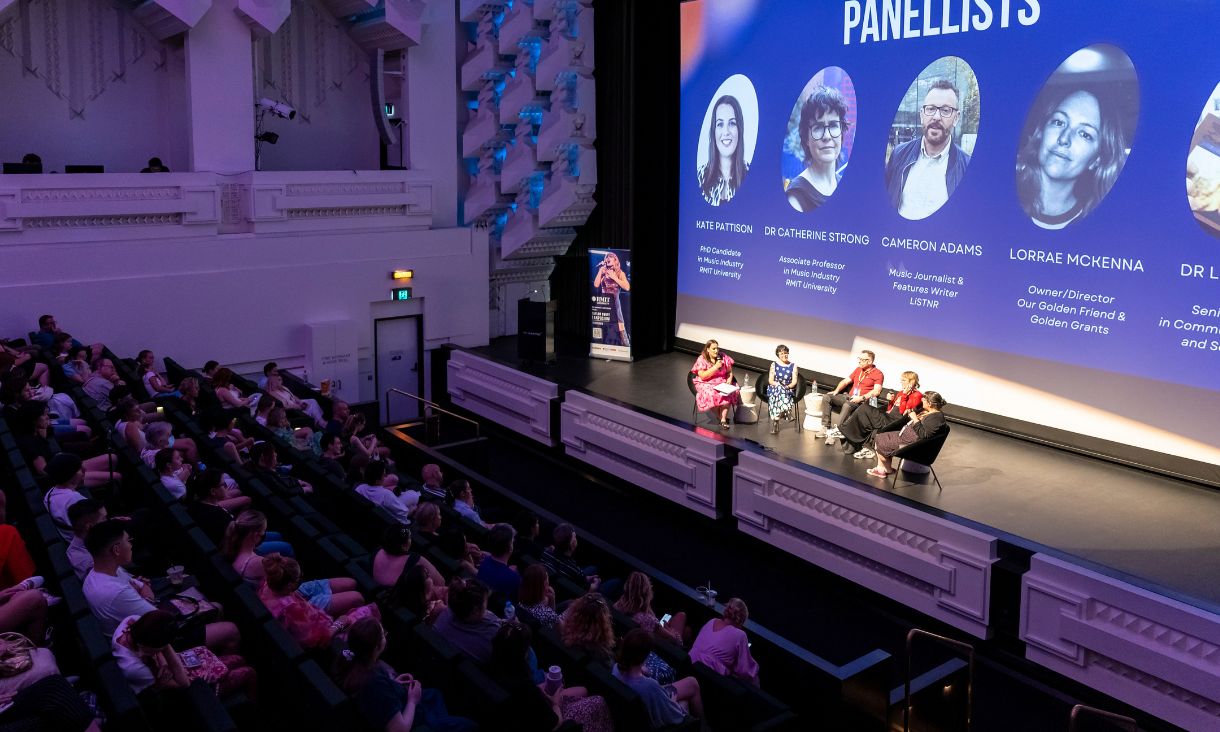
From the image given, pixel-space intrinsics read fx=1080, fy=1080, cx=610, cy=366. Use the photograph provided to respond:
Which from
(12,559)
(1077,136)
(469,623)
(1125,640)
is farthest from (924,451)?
(12,559)

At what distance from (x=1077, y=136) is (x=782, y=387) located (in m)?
3.01

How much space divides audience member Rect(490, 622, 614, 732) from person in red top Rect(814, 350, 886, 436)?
16.5 feet

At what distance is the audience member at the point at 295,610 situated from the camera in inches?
170

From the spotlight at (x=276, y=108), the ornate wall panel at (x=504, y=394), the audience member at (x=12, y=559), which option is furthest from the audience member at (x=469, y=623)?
the spotlight at (x=276, y=108)

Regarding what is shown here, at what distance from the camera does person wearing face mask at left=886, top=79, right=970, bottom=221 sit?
29.5 feet

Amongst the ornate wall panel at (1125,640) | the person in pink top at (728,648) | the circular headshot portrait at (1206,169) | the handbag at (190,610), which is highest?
the circular headshot portrait at (1206,169)

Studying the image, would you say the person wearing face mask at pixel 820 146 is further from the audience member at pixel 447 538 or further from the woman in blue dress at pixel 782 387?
the audience member at pixel 447 538

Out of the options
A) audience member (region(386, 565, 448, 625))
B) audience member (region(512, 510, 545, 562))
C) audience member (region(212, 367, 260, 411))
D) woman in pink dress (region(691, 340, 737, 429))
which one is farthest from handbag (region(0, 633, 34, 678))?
woman in pink dress (region(691, 340, 737, 429))

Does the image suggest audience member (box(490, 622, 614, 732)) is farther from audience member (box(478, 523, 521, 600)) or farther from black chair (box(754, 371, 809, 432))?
black chair (box(754, 371, 809, 432))

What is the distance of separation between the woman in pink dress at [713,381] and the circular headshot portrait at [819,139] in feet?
6.60

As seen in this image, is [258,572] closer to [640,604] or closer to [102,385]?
[640,604]

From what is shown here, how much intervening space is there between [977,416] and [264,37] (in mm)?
8491

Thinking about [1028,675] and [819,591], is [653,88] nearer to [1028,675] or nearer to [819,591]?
[819,591]

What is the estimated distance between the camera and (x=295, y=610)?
4371 millimetres
